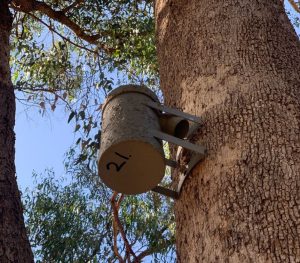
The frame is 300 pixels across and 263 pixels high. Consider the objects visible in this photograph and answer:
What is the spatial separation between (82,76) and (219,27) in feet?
16.0

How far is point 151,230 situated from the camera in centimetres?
559

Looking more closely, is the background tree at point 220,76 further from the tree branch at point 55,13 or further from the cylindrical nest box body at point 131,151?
the tree branch at point 55,13

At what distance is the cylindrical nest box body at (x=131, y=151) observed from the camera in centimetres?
146

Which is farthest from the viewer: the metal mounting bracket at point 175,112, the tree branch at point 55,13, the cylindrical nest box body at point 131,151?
the tree branch at point 55,13

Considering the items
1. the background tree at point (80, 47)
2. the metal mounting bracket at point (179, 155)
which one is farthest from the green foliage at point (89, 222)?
the metal mounting bracket at point (179, 155)

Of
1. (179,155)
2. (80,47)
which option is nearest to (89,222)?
(80,47)

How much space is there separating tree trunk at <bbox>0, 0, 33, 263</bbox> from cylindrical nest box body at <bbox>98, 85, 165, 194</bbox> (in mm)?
914

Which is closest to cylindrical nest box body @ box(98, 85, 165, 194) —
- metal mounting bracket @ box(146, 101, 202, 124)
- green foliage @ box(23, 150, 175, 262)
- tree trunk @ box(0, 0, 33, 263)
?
metal mounting bracket @ box(146, 101, 202, 124)

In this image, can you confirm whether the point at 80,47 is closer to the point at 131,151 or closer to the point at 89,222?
the point at 89,222

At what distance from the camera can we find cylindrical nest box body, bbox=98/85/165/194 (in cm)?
146

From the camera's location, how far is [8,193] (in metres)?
2.53

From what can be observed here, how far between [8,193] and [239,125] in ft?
4.39

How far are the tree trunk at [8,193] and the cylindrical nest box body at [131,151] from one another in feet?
3.00

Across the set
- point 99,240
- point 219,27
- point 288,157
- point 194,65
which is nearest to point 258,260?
point 288,157
